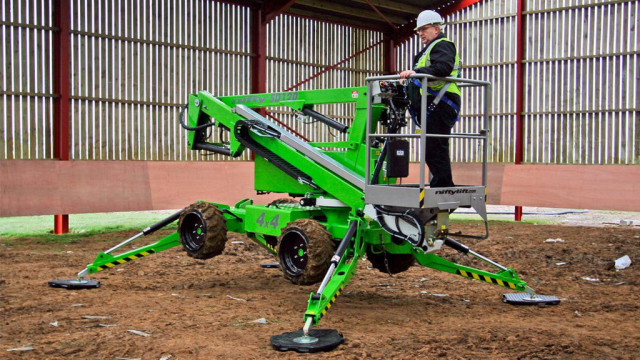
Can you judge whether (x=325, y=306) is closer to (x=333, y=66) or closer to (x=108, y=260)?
(x=108, y=260)

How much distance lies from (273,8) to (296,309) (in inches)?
413

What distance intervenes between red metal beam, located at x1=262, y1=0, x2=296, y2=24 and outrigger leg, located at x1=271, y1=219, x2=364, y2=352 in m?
9.96

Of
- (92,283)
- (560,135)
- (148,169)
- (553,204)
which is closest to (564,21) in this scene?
(560,135)

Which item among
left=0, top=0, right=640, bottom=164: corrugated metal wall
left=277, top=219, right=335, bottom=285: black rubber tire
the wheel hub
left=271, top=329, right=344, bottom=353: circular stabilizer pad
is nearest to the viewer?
left=271, top=329, right=344, bottom=353: circular stabilizer pad

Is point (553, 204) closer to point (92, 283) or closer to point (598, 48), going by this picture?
point (598, 48)

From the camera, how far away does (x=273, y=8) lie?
53.1ft

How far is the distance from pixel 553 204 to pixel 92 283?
1019cm

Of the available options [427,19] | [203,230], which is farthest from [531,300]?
[203,230]

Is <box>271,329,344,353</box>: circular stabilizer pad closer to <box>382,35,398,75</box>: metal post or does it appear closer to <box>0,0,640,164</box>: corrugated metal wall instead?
<box>0,0,640,164</box>: corrugated metal wall

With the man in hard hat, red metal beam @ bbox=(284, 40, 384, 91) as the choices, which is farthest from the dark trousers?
red metal beam @ bbox=(284, 40, 384, 91)

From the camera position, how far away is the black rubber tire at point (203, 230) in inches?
311

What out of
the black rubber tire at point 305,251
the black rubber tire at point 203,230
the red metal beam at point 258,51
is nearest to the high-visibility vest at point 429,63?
the black rubber tire at point 305,251

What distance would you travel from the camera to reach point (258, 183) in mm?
8336

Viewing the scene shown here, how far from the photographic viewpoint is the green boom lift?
6512mm
